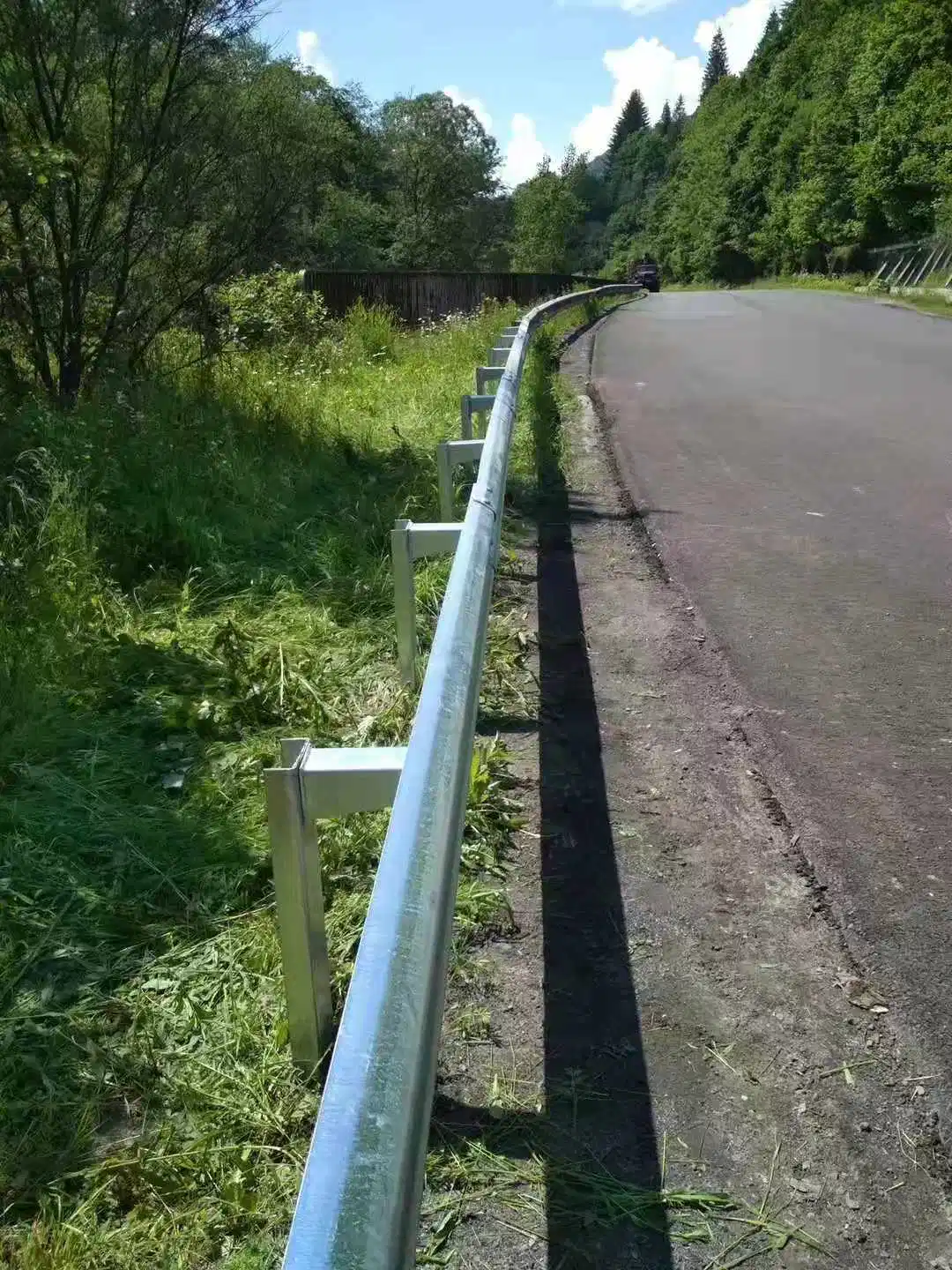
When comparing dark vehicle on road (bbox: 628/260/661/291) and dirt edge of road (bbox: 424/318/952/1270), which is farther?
dark vehicle on road (bbox: 628/260/661/291)

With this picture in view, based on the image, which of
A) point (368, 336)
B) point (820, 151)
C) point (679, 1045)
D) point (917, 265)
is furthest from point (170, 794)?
point (820, 151)

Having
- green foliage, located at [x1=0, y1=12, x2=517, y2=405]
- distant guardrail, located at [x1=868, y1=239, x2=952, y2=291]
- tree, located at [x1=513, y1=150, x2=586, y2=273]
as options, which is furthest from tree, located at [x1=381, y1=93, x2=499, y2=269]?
green foliage, located at [x1=0, y1=12, x2=517, y2=405]

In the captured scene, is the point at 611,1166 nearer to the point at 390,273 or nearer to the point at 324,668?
the point at 324,668

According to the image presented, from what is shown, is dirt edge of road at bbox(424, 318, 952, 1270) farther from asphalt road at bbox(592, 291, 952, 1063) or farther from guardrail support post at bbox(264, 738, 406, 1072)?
guardrail support post at bbox(264, 738, 406, 1072)

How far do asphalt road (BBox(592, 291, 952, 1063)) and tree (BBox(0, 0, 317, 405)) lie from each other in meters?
4.32

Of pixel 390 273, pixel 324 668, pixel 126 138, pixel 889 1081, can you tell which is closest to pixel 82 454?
pixel 324 668

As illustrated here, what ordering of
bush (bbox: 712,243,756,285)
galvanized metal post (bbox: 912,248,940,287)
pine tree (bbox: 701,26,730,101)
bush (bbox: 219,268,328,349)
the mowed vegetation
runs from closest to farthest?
the mowed vegetation → bush (bbox: 219,268,328,349) → galvanized metal post (bbox: 912,248,940,287) → bush (bbox: 712,243,756,285) → pine tree (bbox: 701,26,730,101)

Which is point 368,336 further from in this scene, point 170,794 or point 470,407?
point 170,794

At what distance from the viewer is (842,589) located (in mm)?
5195

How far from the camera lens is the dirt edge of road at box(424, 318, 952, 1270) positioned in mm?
1911

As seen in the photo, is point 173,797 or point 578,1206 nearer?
point 578,1206

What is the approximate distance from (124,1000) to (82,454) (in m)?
4.52

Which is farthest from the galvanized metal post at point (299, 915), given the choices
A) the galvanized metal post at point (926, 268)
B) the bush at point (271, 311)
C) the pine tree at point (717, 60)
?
the pine tree at point (717, 60)

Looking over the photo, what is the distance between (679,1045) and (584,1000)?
240mm
